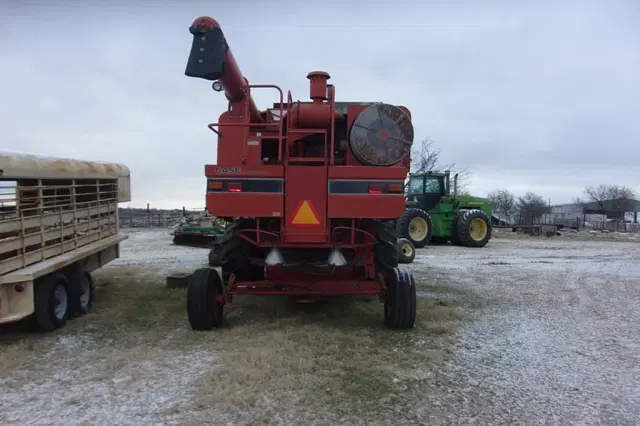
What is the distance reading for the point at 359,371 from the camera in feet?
16.0

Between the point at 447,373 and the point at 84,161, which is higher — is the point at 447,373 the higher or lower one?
the lower one

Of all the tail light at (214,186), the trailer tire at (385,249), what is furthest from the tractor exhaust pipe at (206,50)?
the trailer tire at (385,249)

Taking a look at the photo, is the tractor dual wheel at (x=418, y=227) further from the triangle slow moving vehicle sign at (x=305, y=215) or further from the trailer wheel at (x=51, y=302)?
the trailer wheel at (x=51, y=302)

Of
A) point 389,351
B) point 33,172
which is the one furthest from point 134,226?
point 389,351

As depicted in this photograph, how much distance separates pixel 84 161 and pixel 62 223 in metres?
1.30

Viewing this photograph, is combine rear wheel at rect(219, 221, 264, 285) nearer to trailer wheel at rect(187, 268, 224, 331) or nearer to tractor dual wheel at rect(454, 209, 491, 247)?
trailer wheel at rect(187, 268, 224, 331)

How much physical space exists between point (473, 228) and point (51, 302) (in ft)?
51.7

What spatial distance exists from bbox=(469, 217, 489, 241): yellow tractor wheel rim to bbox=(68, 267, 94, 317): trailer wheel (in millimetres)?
14478

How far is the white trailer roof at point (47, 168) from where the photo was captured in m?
5.86

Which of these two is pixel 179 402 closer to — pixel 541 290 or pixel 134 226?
pixel 541 290

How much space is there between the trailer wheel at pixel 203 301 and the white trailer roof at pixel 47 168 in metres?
2.24

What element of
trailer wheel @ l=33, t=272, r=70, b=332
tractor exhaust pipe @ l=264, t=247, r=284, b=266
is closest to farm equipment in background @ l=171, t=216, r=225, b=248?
trailer wheel @ l=33, t=272, r=70, b=332

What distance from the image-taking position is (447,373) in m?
4.89

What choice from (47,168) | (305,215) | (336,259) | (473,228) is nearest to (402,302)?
(336,259)
